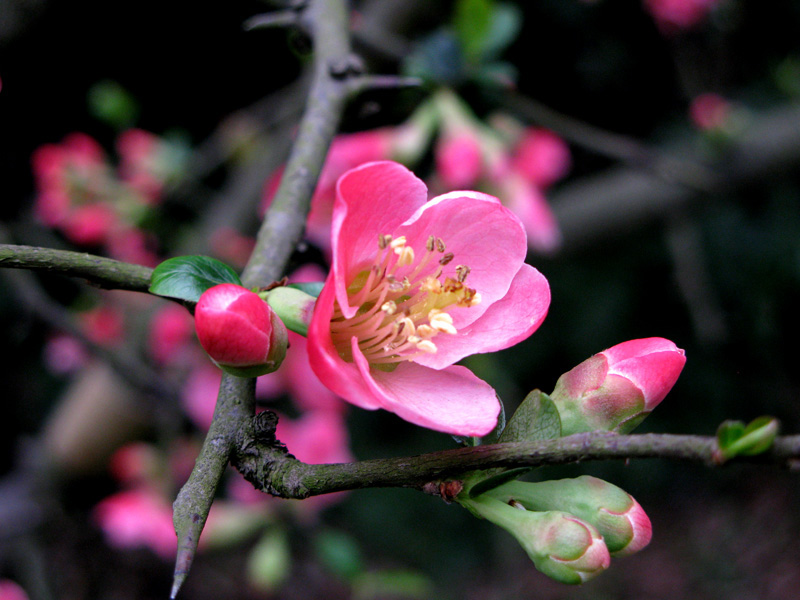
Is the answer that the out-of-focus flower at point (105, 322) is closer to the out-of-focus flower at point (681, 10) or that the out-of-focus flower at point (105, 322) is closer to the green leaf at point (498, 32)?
the green leaf at point (498, 32)

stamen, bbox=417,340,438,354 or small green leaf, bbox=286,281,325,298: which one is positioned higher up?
small green leaf, bbox=286,281,325,298

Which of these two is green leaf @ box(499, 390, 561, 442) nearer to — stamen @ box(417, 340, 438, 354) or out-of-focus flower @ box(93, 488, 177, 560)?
stamen @ box(417, 340, 438, 354)

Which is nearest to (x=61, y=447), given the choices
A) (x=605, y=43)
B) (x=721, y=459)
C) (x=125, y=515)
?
(x=125, y=515)

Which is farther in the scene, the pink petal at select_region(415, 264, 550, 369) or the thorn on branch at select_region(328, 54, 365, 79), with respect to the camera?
the thorn on branch at select_region(328, 54, 365, 79)

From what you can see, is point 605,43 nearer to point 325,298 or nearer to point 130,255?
point 130,255

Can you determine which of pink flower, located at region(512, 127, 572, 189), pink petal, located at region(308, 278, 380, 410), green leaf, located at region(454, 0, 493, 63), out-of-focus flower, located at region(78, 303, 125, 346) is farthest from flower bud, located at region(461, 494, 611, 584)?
out-of-focus flower, located at region(78, 303, 125, 346)

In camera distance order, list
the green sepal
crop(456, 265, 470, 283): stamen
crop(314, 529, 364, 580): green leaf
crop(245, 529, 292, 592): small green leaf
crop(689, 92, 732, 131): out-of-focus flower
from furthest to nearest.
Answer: crop(689, 92, 732, 131): out-of-focus flower
crop(245, 529, 292, 592): small green leaf
crop(314, 529, 364, 580): green leaf
crop(456, 265, 470, 283): stamen
the green sepal

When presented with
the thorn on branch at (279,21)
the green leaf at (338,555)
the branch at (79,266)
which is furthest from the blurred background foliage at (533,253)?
the branch at (79,266)
